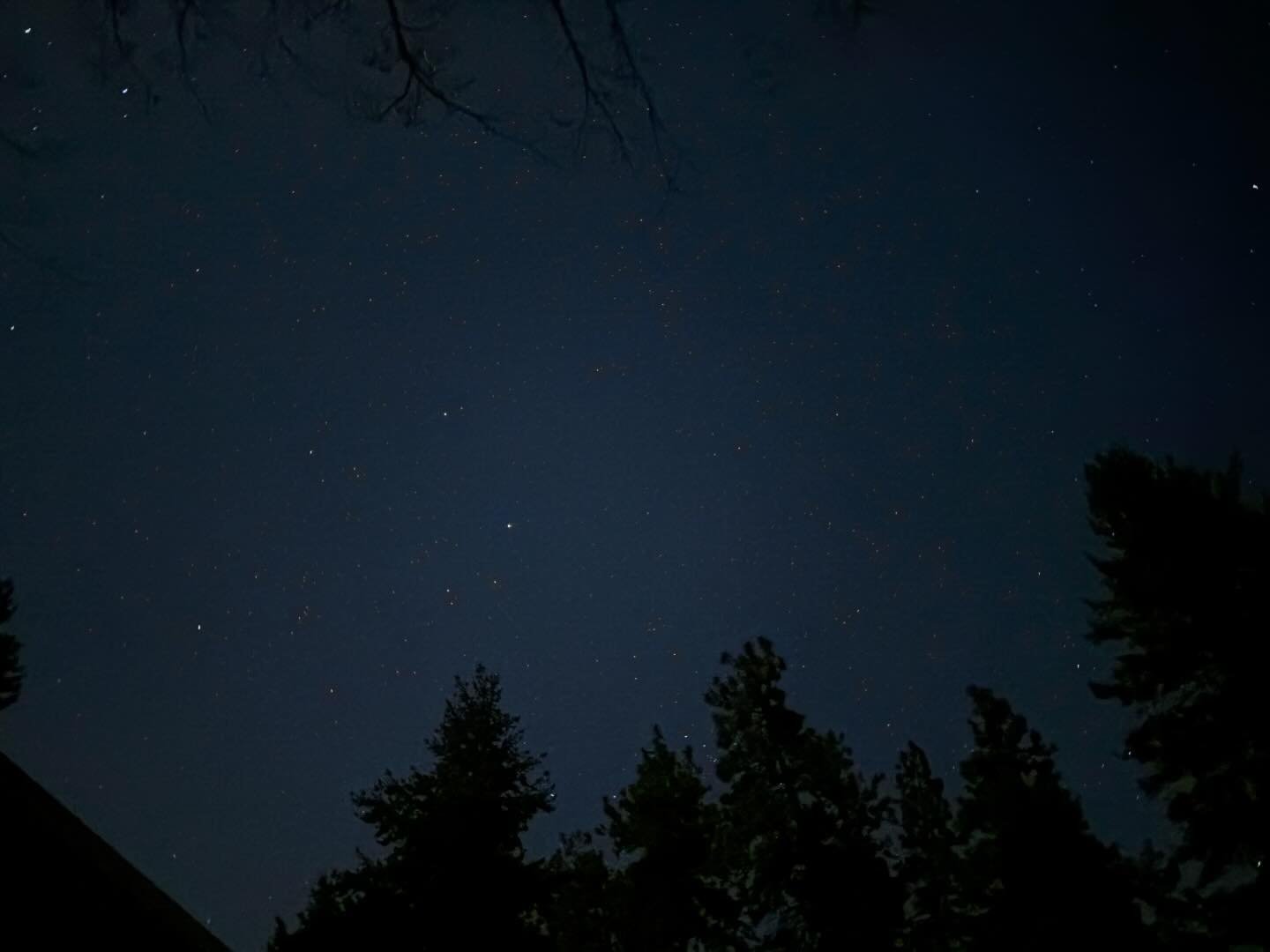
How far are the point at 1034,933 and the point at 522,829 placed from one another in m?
10.4

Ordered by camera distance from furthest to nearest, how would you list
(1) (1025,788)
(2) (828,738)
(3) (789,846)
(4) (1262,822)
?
(2) (828,738) < (3) (789,846) < (1) (1025,788) < (4) (1262,822)

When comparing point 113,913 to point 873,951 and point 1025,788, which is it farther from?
point 1025,788

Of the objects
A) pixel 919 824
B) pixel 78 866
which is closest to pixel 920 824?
pixel 919 824

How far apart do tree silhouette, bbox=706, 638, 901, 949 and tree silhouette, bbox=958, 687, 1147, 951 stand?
200 centimetres

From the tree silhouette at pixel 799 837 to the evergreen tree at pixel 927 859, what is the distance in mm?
801

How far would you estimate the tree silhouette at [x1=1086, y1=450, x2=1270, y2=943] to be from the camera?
10.9m

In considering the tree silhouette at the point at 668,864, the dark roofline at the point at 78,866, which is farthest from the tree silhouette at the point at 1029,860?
the dark roofline at the point at 78,866

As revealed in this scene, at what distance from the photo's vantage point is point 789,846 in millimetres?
15570

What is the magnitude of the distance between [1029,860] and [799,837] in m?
4.57

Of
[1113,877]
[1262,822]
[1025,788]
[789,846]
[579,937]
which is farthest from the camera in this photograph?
[579,937]

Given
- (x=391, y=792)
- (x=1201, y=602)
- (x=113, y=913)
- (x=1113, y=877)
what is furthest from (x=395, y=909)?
(x=1201, y=602)

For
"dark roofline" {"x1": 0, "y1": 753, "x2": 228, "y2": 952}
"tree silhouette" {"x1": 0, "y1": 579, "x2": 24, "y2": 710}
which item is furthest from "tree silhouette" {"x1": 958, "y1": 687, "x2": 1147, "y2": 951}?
"tree silhouette" {"x1": 0, "y1": 579, "x2": 24, "y2": 710}

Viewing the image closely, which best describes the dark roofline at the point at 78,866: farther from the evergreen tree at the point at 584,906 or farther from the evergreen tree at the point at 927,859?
the evergreen tree at the point at 927,859

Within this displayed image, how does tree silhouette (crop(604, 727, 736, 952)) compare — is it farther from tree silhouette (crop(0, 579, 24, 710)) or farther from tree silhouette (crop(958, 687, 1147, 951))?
tree silhouette (crop(0, 579, 24, 710))
